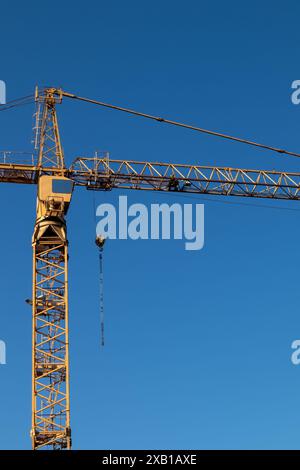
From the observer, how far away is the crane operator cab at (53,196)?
227 feet

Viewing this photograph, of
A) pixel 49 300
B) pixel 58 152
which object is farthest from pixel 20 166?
pixel 49 300

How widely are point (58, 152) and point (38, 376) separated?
14933 mm

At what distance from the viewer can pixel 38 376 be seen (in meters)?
66.2

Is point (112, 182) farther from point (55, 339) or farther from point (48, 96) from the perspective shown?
point (55, 339)

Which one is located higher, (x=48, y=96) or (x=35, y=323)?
(x=48, y=96)

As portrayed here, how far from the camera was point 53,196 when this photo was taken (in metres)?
69.9

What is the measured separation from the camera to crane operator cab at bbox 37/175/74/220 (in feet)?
227

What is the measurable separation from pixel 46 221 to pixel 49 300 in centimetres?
458

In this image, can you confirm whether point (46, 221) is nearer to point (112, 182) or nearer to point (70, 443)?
point (112, 182)
